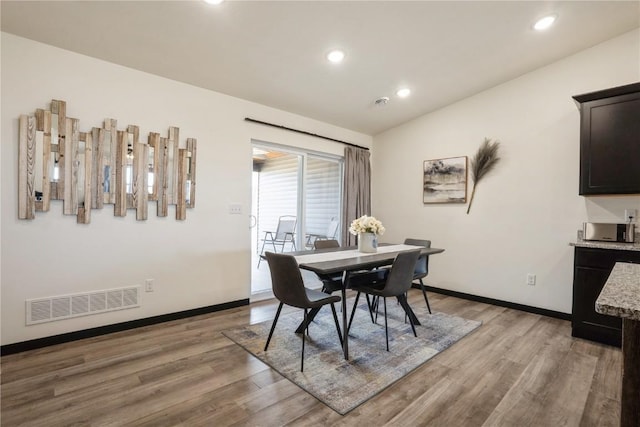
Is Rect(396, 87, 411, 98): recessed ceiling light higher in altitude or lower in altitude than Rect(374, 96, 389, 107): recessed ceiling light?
higher

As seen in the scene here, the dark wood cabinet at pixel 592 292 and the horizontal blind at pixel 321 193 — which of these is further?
the horizontal blind at pixel 321 193

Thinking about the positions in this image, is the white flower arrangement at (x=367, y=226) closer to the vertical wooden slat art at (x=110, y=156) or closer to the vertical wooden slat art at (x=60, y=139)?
the vertical wooden slat art at (x=110, y=156)

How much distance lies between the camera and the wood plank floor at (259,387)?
1.72 m

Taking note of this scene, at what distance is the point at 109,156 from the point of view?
2730 millimetres

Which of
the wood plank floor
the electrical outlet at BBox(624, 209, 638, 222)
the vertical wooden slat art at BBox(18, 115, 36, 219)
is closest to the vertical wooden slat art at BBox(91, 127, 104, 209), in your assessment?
the vertical wooden slat art at BBox(18, 115, 36, 219)

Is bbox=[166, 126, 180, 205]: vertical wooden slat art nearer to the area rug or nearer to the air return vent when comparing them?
the air return vent

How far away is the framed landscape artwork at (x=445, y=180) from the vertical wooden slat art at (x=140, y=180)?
361cm

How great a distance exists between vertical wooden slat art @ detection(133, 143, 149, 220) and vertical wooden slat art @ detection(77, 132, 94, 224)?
1.10ft

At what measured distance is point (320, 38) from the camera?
2.71 meters

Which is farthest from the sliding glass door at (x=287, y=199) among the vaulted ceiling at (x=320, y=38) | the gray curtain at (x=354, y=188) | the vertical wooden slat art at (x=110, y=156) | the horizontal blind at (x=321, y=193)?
the vertical wooden slat art at (x=110, y=156)

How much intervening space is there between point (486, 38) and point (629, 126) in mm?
1488

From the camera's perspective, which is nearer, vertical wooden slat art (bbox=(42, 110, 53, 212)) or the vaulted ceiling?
the vaulted ceiling

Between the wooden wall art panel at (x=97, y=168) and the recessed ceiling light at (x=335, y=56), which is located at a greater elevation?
the recessed ceiling light at (x=335, y=56)

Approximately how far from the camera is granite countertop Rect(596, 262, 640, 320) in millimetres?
819
